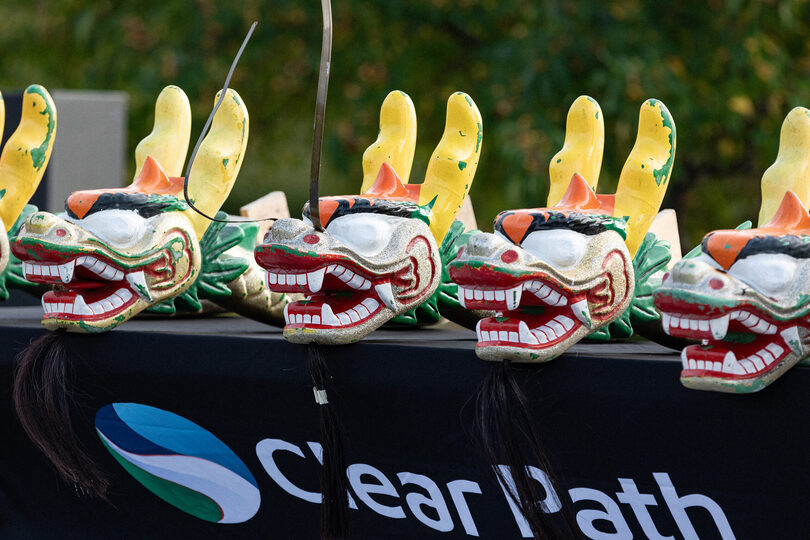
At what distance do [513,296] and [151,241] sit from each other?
0.64 m

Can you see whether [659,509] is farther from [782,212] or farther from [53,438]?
[53,438]

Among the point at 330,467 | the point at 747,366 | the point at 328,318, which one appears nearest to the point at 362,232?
the point at 328,318

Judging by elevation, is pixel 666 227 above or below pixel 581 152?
below

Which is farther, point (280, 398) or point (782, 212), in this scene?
point (280, 398)

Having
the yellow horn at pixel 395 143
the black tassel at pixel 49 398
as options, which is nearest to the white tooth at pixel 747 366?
the yellow horn at pixel 395 143

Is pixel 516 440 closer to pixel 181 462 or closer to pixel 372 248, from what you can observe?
A: pixel 372 248

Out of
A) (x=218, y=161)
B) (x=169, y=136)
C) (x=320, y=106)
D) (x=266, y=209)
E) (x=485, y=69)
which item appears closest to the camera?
(x=320, y=106)

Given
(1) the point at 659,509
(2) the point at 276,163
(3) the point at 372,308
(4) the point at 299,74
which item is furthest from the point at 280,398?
(2) the point at 276,163

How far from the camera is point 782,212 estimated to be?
53.0 inches

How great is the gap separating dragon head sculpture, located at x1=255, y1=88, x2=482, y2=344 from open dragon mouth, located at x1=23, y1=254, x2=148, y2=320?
0.94ft

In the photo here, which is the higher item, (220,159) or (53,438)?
(220,159)

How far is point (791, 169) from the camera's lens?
1435 mm

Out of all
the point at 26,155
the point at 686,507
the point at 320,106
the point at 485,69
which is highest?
Result: the point at 485,69

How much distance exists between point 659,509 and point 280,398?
0.58m
